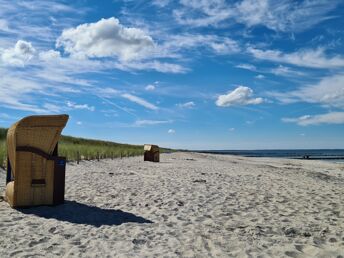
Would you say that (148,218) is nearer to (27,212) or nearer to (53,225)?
(53,225)

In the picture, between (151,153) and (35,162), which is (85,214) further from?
(151,153)

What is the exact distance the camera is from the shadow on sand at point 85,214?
6.18 m

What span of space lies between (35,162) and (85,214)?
1313 mm

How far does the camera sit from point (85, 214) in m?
6.68

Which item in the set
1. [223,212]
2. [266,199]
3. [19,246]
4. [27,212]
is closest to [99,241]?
[19,246]

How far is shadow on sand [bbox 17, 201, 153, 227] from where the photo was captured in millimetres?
6184

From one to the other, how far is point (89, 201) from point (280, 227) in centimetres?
383

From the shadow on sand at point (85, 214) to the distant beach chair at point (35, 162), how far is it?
24cm

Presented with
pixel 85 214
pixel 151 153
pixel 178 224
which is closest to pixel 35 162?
pixel 85 214

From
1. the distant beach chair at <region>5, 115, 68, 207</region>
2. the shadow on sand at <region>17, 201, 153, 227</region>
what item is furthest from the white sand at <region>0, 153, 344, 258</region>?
the distant beach chair at <region>5, 115, 68, 207</region>

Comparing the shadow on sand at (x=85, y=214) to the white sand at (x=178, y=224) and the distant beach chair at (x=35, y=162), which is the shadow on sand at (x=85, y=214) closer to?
the white sand at (x=178, y=224)

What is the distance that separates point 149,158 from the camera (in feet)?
76.7

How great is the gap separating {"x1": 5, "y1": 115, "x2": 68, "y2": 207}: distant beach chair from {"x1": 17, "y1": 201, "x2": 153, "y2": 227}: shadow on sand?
9.3 inches

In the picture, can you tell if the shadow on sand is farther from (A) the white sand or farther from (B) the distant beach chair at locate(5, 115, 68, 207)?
(B) the distant beach chair at locate(5, 115, 68, 207)
